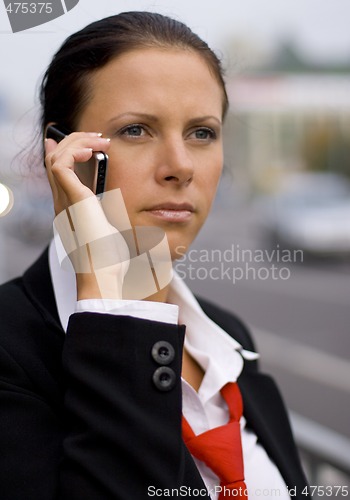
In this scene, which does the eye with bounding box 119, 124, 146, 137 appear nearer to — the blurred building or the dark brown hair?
the dark brown hair

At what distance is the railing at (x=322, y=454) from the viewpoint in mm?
2182

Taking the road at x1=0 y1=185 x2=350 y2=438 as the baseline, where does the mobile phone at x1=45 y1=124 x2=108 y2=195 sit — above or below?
above

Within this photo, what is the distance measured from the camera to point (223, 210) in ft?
108

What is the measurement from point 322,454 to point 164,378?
1182mm

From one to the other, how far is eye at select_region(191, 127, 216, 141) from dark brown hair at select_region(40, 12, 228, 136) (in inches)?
6.4

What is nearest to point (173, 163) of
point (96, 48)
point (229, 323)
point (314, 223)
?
point (96, 48)

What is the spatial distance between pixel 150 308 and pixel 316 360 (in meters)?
6.76

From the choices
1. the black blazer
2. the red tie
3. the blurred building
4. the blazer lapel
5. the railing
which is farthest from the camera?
the blurred building

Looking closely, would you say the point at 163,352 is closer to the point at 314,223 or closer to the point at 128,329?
the point at 128,329

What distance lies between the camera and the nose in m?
1.48

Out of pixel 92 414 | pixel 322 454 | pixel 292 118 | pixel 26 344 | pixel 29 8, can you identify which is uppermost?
pixel 292 118

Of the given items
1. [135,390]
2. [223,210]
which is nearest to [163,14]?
[135,390]

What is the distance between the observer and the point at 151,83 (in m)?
1.46

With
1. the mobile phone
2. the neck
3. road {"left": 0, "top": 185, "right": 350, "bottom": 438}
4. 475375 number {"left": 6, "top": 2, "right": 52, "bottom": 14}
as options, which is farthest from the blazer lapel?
475375 number {"left": 6, "top": 2, "right": 52, "bottom": 14}
